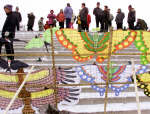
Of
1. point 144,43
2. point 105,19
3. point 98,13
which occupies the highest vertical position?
point 98,13

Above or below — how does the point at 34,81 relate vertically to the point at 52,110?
above

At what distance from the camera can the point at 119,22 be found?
9312mm

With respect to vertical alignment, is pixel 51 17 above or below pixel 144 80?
above

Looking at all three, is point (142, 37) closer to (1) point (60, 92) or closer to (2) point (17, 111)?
(1) point (60, 92)

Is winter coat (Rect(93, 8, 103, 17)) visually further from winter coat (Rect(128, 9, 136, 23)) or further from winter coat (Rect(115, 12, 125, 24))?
winter coat (Rect(128, 9, 136, 23))

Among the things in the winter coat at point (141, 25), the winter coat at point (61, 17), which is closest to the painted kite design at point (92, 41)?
the winter coat at point (141, 25)

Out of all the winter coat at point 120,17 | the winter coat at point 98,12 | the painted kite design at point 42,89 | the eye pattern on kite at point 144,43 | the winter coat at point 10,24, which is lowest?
the painted kite design at point 42,89

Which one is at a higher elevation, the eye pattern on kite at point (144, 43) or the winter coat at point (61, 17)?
the winter coat at point (61, 17)

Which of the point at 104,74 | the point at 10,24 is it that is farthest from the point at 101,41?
the point at 10,24

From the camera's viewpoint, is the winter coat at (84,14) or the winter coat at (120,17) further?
the winter coat at (120,17)

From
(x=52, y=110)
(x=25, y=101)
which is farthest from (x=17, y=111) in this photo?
(x=52, y=110)

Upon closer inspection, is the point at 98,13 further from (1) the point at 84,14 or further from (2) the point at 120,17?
(2) the point at 120,17

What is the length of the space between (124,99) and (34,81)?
193cm

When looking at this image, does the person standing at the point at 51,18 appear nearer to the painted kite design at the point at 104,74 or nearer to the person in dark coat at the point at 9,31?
the person in dark coat at the point at 9,31
